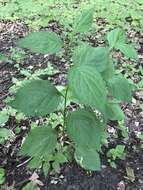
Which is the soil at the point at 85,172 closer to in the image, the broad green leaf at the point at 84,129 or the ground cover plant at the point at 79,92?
the ground cover plant at the point at 79,92

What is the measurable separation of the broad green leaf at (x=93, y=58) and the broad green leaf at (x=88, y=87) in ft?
0.59

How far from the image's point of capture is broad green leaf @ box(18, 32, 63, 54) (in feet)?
7.55

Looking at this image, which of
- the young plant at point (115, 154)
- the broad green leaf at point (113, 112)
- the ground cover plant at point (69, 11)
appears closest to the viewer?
the broad green leaf at point (113, 112)

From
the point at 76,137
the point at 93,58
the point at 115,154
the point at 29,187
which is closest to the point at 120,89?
the point at 93,58

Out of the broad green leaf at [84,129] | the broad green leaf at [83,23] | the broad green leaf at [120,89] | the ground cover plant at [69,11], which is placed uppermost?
the broad green leaf at [83,23]

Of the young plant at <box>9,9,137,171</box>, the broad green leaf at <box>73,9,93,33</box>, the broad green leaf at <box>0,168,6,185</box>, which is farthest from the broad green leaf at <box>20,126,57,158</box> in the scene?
the broad green leaf at <box>73,9,93,33</box>

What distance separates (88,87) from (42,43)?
18.7 inches

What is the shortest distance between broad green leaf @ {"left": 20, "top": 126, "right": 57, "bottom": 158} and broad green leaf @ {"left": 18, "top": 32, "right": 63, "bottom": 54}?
2.09ft

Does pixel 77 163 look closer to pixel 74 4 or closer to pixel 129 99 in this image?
pixel 129 99

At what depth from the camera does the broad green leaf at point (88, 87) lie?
80.9 inches

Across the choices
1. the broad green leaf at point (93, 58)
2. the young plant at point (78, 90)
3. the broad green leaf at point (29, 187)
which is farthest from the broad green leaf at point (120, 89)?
the broad green leaf at point (29, 187)

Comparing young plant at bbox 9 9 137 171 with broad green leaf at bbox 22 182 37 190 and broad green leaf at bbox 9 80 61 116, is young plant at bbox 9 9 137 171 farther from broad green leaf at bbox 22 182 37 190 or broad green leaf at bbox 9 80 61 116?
broad green leaf at bbox 22 182 37 190

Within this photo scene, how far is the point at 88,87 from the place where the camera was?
2.06m

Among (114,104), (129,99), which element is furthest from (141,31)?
(129,99)
